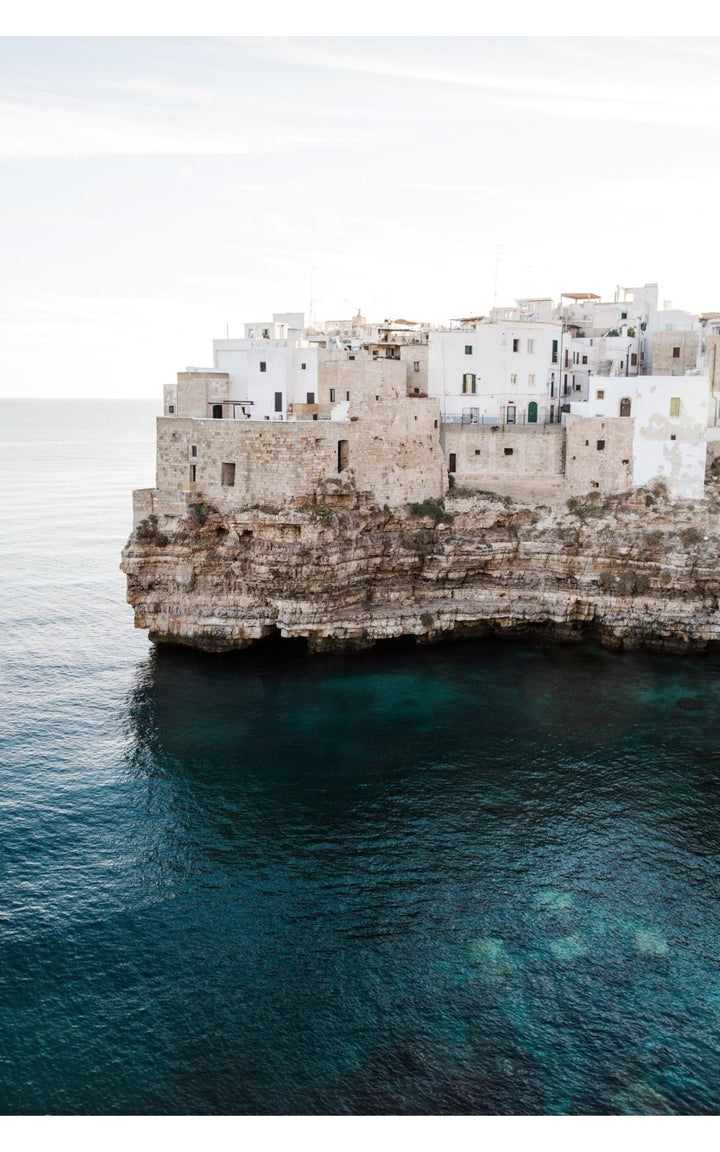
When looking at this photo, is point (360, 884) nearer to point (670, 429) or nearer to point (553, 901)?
point (553, 901)

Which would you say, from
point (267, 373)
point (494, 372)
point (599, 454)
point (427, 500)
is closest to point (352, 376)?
point (267, 373)

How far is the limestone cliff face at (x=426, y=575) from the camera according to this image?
4484 centimetres

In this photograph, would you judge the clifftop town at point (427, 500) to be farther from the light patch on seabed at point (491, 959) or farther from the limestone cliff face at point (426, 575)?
the light patch on seabed at point (491, 959)

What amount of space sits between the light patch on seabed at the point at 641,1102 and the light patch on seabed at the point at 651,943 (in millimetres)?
4429

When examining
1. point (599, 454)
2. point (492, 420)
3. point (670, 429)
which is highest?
point (492, 420)

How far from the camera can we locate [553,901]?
26.5 meters

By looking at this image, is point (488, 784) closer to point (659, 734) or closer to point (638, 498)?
point (659, 734)

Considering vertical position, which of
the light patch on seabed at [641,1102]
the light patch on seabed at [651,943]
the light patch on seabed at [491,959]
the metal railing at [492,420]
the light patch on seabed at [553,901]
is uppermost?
the metal railing at [492,420]

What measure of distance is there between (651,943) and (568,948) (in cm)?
217

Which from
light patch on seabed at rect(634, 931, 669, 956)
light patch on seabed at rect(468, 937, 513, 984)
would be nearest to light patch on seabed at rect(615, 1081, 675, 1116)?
light patch on seabed at rect(468, 937, 513, 984)

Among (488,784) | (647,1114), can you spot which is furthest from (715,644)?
(647,1114)

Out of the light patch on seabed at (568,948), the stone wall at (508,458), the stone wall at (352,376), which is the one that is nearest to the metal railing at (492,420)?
the stone wall at (508,458)

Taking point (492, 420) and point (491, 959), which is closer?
point (491, 959)

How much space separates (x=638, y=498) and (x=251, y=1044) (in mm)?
33333
